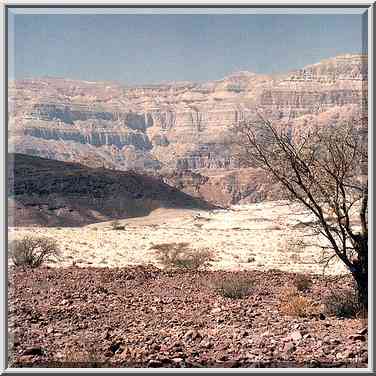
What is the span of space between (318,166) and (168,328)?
253 cm

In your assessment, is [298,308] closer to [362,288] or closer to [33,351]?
[362,288]

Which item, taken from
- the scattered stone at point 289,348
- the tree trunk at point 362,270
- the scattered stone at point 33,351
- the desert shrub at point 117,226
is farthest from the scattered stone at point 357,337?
the desert shrub at point 117,226

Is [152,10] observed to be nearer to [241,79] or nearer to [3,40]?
[3,40]

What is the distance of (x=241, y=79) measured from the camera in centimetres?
15712

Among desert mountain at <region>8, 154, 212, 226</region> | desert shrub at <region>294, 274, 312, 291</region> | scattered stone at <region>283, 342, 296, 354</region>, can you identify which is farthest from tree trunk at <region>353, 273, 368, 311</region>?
desert mountain at <region>8, 154, 212, 226</region>

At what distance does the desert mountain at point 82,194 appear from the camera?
57406mm

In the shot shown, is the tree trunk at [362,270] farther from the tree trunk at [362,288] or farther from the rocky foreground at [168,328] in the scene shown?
the rocky foreground at [168,328]

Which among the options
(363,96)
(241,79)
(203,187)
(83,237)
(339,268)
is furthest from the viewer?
(241,79)

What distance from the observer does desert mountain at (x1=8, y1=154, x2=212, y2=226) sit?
57406 millimetres

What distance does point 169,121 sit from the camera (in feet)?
574

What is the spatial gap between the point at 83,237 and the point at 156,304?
Result: 713 inches

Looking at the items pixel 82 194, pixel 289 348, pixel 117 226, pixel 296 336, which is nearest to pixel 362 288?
pixel 296 336

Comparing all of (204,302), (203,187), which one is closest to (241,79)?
(203,187)

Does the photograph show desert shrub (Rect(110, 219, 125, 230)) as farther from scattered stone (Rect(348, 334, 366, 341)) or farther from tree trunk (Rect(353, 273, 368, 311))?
scattered stone (Rect(348, 334, 366, 341))
